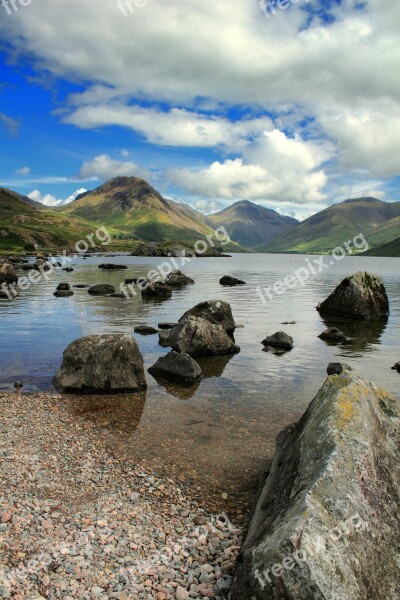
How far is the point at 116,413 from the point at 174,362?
697cm

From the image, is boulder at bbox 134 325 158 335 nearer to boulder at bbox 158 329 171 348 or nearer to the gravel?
boulder at bbox 158 329 171 348

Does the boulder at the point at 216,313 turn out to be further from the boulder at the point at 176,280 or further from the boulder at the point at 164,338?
the boulder at the point at 176,280

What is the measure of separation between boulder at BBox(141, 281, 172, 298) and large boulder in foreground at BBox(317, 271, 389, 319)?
2519cm

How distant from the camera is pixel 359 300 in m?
53.4

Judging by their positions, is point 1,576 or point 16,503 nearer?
point 1,576

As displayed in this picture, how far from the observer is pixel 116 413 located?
67.3 ft

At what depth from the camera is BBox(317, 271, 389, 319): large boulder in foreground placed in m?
53.2

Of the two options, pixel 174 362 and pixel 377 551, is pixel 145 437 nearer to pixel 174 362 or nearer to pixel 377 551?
pixel 174 362

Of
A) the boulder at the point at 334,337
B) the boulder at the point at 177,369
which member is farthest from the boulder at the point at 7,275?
the boulder at the point at 177,369

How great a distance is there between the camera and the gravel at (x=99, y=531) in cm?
927

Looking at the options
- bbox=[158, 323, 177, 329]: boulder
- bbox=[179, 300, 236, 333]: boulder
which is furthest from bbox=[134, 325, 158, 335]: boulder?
bbox=[179, 300, 236, 333]: boulder

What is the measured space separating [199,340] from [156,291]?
38419 millimetres

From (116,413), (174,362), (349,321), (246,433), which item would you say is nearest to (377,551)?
(246,433)

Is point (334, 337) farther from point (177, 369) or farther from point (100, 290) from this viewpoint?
point (100, 290)
